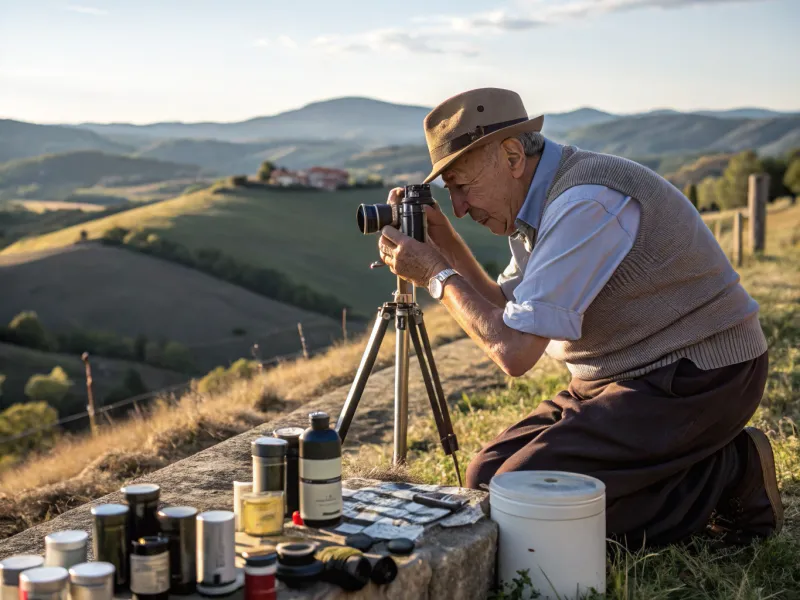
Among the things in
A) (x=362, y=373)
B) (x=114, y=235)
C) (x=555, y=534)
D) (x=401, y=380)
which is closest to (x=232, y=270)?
(x=114, y=235)

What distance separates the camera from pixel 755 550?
10.0 ft

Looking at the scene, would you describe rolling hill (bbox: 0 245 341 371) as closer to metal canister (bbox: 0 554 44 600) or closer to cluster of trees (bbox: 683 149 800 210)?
cluster of trees (bbox: 683 149 800 210)

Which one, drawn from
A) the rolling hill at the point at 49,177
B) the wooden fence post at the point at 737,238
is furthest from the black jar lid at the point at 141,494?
the rolling hill at the point at 49,177

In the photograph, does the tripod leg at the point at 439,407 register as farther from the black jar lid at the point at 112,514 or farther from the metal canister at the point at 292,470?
the black jar lid at the point at 112,514

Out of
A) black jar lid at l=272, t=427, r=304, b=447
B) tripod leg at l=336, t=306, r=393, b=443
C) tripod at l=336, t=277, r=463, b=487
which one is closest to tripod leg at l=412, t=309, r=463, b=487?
tripod at l=336, t=277, r=463, b=487

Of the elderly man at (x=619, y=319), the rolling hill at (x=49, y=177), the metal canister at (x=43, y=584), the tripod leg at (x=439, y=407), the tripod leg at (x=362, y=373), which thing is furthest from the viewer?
the rolling hill at (x=49, y=177)

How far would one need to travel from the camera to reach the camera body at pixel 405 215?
10.7 feet

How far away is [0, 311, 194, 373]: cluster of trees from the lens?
52.8 metres

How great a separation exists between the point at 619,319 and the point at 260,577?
58.2 inches

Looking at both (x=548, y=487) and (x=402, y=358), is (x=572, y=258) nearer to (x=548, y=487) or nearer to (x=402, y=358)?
(x=548, y=487)

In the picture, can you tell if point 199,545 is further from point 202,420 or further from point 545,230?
point 202,420

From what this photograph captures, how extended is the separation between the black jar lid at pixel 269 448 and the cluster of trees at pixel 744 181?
39.6 meters

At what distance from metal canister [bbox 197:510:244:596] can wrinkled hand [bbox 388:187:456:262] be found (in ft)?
5.09

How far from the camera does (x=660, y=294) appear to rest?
2.91m
